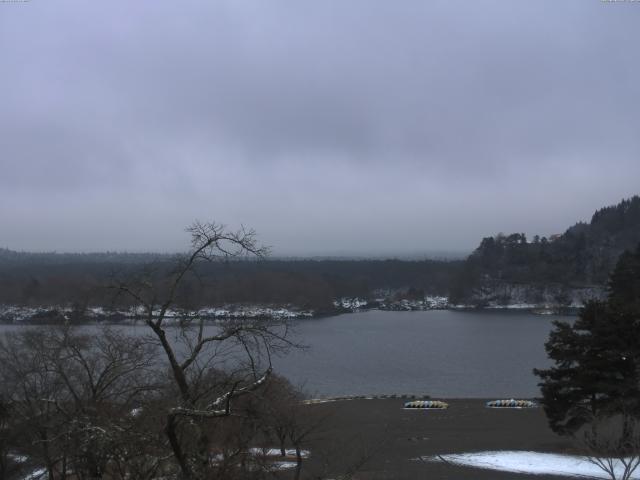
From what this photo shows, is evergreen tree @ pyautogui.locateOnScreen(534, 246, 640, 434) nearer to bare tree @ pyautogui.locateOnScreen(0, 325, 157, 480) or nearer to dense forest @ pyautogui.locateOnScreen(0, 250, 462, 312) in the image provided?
bare tree @ pyautogui.locateOnScreen(0, 325, 157, 480)

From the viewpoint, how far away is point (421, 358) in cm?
3089

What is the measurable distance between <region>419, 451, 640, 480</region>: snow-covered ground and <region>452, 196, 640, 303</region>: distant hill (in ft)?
188

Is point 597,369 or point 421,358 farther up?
point 597,369

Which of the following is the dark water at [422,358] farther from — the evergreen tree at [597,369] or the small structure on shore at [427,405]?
the evergreen tree at [597,369]

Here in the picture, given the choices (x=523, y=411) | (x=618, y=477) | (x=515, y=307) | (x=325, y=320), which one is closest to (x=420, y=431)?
(x=523, y=411)

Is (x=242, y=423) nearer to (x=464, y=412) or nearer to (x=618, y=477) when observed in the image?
(x=618, y=477)

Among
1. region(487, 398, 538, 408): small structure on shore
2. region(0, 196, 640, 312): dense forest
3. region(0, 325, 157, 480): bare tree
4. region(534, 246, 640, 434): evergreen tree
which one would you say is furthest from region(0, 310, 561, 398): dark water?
region(0, 196, 640, 312): dense forest

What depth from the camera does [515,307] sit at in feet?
219

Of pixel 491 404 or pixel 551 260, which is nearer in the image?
pixel 491 404

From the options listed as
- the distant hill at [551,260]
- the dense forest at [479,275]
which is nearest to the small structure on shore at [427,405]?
the dense forest at [479,275]

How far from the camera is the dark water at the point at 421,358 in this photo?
76.6ft

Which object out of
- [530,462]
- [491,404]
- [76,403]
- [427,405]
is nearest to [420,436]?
[530,462]

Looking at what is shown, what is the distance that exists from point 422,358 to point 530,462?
19.6 m

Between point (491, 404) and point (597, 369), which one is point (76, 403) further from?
point (491, 404)
